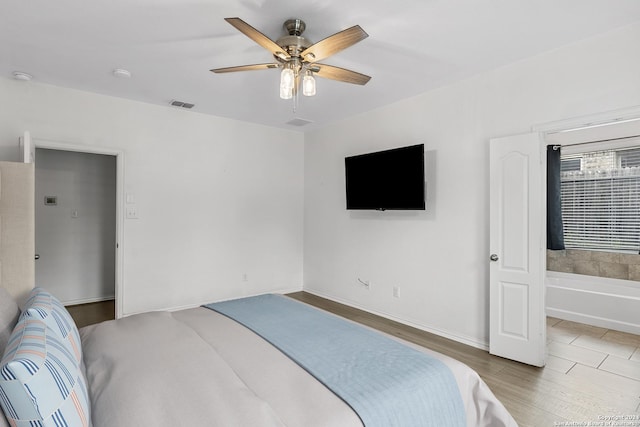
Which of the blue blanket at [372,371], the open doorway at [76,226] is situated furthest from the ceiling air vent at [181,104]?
the blue blanket at [372,371]

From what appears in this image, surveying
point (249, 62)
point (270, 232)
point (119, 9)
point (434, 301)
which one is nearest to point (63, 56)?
point (119, 9)

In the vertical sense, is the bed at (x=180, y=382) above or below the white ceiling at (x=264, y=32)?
below

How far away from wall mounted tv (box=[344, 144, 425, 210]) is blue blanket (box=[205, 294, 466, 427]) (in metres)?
2.00

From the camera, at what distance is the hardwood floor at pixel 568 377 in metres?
2.21

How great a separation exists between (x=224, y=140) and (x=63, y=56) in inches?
81.5

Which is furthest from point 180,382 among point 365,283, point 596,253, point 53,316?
point 596,253

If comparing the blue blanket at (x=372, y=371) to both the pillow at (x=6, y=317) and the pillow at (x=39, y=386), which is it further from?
the pillow at (x=6, y=317)

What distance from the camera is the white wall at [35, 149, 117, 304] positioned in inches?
181

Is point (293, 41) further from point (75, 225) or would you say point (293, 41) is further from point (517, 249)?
point (75, 225)

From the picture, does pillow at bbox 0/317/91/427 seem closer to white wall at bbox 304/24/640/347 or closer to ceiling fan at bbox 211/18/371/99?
ceiling fan at bbox 211/18/371/99

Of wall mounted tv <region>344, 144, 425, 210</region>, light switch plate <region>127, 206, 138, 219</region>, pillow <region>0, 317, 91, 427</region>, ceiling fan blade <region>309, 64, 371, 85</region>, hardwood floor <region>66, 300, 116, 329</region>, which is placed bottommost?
hardwood floor <region>66, 300, 116, 329</region>

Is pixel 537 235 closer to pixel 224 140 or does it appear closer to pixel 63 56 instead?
pixel 224 140

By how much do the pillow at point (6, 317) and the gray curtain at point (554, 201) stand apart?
18.6 ft

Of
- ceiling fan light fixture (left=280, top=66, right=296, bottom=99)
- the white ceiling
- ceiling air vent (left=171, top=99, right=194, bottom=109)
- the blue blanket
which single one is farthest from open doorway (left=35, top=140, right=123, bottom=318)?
the blue blanket
